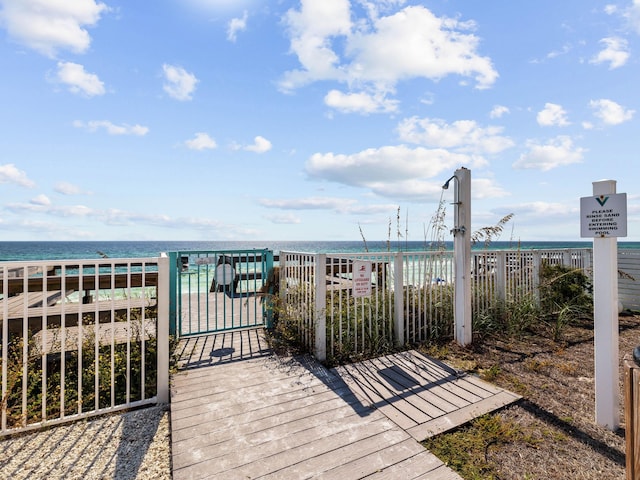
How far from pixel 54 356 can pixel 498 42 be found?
22.6 ft

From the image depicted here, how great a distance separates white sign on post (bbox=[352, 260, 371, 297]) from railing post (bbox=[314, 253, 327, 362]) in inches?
14.8

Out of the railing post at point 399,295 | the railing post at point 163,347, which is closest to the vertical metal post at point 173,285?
the railing post at point 163,347

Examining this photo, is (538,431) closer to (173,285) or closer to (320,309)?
(320,309)

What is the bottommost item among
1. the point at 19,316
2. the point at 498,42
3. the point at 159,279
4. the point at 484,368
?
the point at 484,368

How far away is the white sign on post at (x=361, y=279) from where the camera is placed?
11.7 feet

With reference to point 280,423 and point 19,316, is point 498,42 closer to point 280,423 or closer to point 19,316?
point 280,423

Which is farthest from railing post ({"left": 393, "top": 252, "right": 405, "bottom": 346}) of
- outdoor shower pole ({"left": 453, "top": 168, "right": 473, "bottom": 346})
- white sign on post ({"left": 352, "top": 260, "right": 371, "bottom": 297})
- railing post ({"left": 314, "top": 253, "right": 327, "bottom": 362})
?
railing post ({"left": 314, "top": 253, "right": 327, "bottom": 362})

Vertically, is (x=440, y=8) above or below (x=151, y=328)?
above

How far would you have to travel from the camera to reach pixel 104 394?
8.98 feet

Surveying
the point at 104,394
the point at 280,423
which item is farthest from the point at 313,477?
the point at 104,394

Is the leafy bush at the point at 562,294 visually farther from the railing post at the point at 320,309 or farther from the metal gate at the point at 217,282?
the metal gate at the point at 217,282

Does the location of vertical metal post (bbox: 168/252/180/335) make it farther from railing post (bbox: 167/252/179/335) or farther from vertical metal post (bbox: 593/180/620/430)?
vertical metal post (bbox: 593/180/620/430)

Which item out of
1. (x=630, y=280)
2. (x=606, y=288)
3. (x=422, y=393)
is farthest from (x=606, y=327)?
(x=630, y=280)

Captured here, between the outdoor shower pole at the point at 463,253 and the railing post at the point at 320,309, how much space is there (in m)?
1.85
